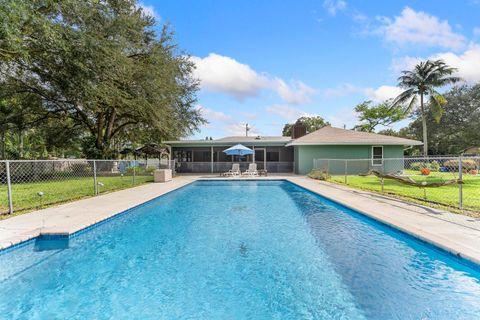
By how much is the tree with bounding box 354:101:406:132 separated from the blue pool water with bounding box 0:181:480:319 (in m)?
34.7

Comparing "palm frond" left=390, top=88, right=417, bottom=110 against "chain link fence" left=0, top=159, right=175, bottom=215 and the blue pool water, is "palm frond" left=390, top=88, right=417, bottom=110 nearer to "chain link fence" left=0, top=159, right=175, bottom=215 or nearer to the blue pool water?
the blue pool water

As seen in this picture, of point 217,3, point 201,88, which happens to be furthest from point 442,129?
point 217,3

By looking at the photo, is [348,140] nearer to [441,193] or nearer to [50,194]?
[441,193]

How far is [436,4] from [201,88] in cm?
1707

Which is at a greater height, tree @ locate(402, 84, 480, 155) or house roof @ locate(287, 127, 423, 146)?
tree @ locate(402, 84, 480, 155)

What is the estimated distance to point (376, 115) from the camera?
3650cm

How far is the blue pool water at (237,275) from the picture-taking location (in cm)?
301

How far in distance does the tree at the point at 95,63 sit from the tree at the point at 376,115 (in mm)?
26039

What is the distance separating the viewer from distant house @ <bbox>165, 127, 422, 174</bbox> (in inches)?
739

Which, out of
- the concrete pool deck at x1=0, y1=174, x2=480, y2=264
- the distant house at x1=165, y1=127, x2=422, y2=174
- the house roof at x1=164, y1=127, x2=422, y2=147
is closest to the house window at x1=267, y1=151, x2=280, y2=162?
the distant house at x1=165, y1=127, x2=422, y2=174

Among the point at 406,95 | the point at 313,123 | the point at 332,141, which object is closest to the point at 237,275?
the point at 332,141

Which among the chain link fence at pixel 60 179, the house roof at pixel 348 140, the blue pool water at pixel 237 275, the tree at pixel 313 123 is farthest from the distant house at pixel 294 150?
the tree at pixel 313 123

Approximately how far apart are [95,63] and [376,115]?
3484 centimetres

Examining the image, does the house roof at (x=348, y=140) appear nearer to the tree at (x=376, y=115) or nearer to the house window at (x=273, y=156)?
the house window at (x=273, y=156)
